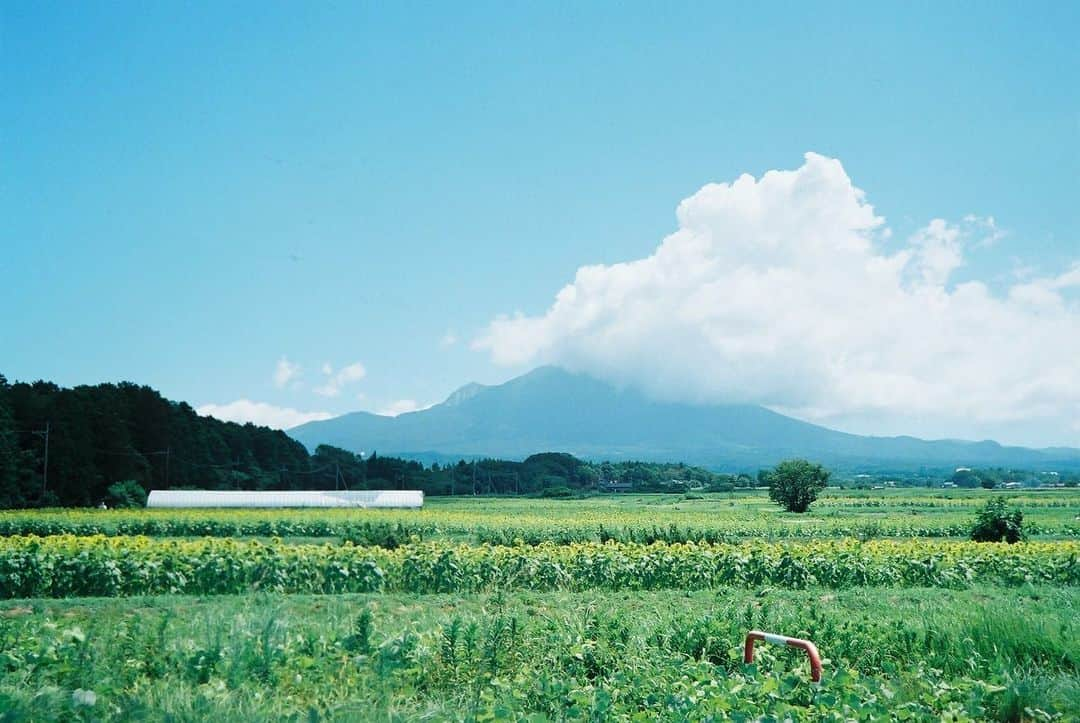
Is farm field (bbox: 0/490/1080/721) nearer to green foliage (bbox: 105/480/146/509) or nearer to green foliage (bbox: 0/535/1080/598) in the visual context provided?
green foliage (bbox: 0/535/1080/598)

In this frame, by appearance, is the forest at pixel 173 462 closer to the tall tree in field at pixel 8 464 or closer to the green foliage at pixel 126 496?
the tall tree in field at pixel 8 464

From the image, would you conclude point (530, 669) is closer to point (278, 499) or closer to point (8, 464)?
point (278, 499)

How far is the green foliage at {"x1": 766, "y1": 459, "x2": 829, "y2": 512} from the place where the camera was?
53.2 m

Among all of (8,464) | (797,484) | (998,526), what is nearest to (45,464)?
(8,464)

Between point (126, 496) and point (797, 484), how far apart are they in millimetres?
46679

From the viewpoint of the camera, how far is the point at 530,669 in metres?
6.40

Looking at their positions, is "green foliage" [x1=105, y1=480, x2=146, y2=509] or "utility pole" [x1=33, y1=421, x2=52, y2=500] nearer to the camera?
"green foliage" [x1=105, y1=480, x2=146, y2=509]

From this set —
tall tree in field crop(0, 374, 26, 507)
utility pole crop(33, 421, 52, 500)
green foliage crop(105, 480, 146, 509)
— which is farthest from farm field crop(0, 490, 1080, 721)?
utility pole crop(33, 421, 52, 500)

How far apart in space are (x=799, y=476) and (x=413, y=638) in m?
51.8

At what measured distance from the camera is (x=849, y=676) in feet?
18.8

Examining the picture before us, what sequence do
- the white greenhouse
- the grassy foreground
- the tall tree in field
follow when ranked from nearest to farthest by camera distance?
the grassy foreground, the white greenhouse, the tall tree in field

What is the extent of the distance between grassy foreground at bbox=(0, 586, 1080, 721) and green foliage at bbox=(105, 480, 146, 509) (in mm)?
48892

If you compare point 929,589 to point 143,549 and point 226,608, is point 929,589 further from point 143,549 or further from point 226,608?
point 143,549

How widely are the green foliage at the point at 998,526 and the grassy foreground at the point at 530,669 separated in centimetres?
2260
